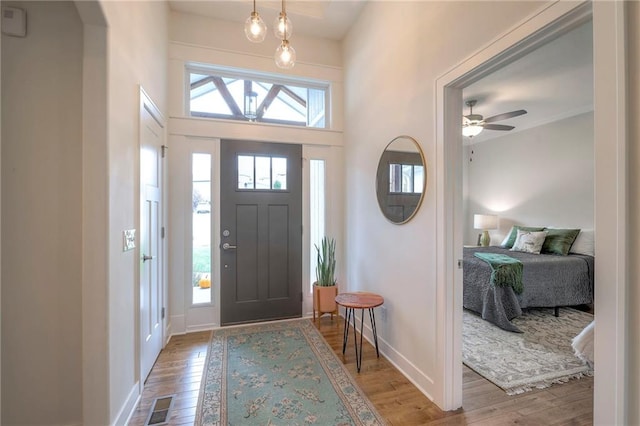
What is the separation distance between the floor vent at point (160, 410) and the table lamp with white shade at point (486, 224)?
5344 mm

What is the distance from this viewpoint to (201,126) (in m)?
3.05

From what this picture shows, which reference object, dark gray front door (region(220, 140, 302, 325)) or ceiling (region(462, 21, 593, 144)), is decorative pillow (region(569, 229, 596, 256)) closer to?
ceiling (region(462, 21, 593, 144))

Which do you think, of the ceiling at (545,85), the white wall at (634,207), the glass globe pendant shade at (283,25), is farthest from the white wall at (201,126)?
the white wall at (634,207)

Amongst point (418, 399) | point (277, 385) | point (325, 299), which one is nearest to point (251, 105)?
point (325, 299)

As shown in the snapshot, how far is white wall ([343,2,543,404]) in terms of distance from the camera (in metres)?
1.75

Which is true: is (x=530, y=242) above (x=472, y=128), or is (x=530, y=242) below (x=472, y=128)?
below

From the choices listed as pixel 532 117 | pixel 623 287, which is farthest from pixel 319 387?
pixel 532 117

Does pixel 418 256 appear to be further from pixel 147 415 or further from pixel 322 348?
pixel 147 415

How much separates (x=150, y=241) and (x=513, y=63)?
141 inches

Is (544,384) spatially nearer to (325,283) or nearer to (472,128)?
(325,283)

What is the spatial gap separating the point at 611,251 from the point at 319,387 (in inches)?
71.8

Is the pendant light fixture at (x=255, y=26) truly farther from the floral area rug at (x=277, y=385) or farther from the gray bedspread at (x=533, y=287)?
the gray bedspread at (x=533, y=287)

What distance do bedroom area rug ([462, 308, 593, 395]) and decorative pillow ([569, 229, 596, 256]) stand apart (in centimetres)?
92

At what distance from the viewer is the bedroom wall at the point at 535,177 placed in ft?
13.6
